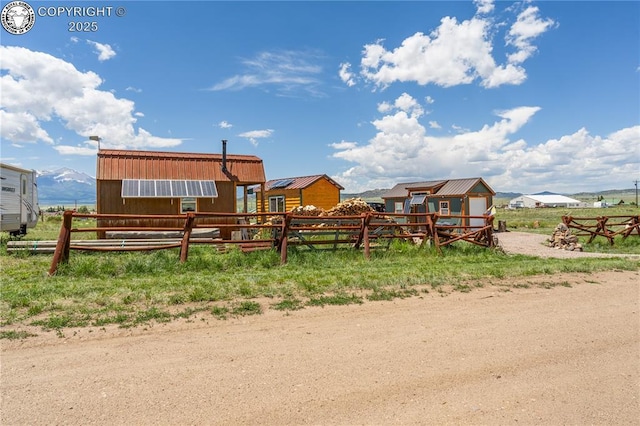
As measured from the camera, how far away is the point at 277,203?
29969 mm

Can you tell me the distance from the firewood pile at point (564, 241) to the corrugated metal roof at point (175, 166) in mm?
13605

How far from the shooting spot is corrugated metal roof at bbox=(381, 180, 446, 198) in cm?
3334

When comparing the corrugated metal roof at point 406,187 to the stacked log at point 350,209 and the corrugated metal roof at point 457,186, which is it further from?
the stacked log at point 350,209

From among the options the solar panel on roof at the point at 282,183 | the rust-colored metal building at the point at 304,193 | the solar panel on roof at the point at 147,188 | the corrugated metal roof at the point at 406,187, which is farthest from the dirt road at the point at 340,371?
the corrugated metal roof at the point at 406,187

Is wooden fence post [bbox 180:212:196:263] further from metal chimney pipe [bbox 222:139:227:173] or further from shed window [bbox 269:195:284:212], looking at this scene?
shed window [bbox 269:195:284:212]

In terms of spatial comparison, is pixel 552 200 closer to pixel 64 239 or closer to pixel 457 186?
pixel 457 186

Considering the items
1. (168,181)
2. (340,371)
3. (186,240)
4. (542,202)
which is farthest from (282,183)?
(542,202)

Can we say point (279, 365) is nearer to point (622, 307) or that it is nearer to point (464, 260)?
point (622, 307)

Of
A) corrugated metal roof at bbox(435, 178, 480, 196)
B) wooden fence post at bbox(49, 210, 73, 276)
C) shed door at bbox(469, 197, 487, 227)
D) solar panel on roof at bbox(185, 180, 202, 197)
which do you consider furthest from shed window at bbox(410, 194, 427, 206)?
wooden fence post at bbox(49, 210, 73, 276)

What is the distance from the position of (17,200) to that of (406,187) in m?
27.6

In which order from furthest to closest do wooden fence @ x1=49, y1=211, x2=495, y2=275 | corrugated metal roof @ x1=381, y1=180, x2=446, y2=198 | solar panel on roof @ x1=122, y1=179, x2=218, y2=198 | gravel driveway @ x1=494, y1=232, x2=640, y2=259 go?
1. corrugated metal roof @ x1=381, y1=180, x2=446, y2=198
2. solar panel on roof @ x1=122, y1=179, x2=218, y2=198
3. gravel driveway @ x1=494, y1=232, x2=640, y2=259
4. wooden fence @ x1=49, y1=211, x2=495, y2=275

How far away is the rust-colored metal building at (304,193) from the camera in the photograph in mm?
27617

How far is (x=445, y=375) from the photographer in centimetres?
394

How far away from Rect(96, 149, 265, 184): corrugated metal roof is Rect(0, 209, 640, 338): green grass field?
806 centimetres
